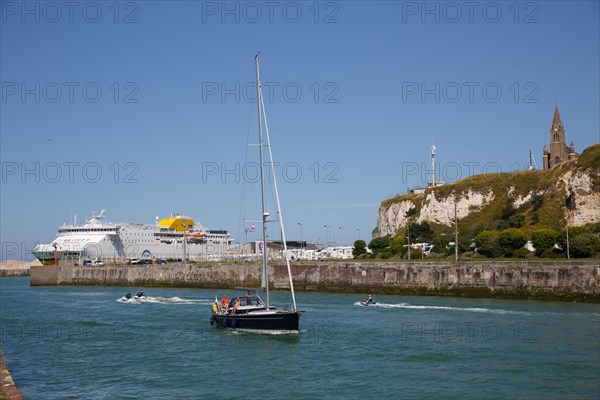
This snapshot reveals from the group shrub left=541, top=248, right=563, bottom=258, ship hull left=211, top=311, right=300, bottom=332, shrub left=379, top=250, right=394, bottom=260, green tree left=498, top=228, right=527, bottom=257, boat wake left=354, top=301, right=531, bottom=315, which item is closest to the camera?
ship hull left=211, top=311, right=300, bottom=332

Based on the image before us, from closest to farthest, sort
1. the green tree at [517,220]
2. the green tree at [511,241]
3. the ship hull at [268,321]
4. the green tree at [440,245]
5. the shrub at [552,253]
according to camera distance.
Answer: the ship hull at [268,321], the shrub at [552,253], the green tree at [511,241], the green tree at [440,245], the green tree at [517,220]

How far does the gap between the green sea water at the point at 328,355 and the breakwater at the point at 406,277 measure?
357cm

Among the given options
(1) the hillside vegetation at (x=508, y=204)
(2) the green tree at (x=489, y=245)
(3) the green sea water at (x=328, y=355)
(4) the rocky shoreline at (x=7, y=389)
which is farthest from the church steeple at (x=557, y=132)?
(4) the rocky shoreline at (x=7, y=389)

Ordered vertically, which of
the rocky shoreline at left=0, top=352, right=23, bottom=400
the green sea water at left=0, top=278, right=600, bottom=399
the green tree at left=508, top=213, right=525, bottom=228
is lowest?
the green sea water at left=0, top=278, right=600, bottom=399

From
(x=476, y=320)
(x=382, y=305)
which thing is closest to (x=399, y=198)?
(x=382, y=305)

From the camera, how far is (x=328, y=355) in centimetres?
3058

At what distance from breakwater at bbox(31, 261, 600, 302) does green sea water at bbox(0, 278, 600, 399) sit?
11.7ft

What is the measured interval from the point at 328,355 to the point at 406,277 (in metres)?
33.2

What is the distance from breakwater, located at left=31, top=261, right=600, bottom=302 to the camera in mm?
51781

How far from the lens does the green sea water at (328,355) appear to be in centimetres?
2395

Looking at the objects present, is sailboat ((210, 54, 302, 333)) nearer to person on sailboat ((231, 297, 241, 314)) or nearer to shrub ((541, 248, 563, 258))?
person on sailboat ((231, 297, 241, 314))

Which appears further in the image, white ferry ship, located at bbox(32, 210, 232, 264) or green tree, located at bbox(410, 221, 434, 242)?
white ferry ship, located at bbox(32, 210, 232, 264)

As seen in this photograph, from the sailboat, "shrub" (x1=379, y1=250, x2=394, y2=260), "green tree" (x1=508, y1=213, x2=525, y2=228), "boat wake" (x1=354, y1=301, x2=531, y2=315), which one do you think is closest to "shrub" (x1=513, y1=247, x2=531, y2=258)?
"shrub" (x1=379, y1=250, x2=394, y2=260)

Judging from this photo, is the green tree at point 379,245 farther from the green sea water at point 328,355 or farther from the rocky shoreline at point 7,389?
the rocky shoreline at point 7,389
